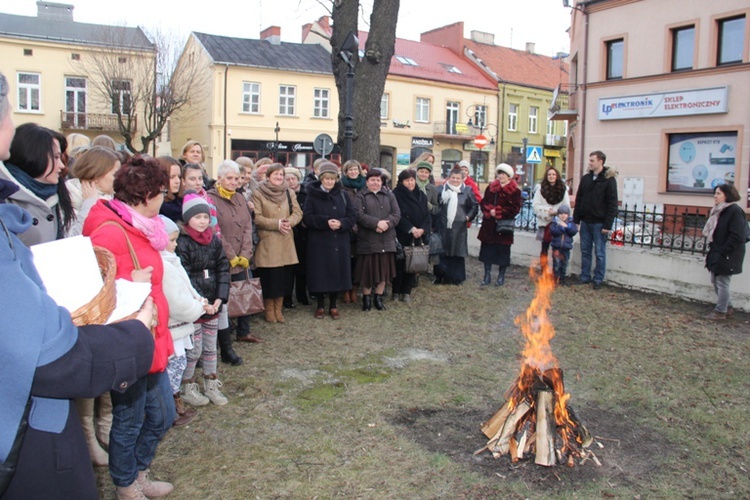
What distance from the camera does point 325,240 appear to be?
775cm

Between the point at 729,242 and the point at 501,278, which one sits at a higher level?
the point at 729,242

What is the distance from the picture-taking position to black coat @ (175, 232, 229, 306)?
4.93 metres

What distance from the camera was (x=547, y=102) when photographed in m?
46.9

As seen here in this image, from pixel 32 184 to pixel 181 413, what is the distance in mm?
2301

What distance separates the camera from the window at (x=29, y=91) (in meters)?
31.0

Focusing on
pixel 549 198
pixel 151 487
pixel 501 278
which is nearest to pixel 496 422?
pixel 151 487

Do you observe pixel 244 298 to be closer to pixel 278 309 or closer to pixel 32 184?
pixel 278 309

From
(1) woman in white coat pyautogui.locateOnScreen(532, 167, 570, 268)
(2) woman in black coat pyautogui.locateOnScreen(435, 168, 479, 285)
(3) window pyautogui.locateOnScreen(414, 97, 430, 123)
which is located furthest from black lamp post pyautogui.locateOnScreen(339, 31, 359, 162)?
(3) window pyautogui.locateOnScreen(414, 97, 430, 123)

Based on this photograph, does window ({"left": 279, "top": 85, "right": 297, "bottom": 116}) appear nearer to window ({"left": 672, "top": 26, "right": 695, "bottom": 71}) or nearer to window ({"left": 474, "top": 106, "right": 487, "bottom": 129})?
window ({"left": 474, "top": 106, "right": 487, "bottom": 129})

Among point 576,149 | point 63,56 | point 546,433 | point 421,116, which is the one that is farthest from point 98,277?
point 421,116

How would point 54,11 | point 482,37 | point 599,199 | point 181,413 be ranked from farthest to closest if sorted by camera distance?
point 482,37, point 54,11, point 599,199, point 181,413

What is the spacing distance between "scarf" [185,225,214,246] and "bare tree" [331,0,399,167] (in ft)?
19.7

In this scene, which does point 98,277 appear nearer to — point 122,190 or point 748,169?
point 122,190

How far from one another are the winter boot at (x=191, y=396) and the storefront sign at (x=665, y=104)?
18511mm
